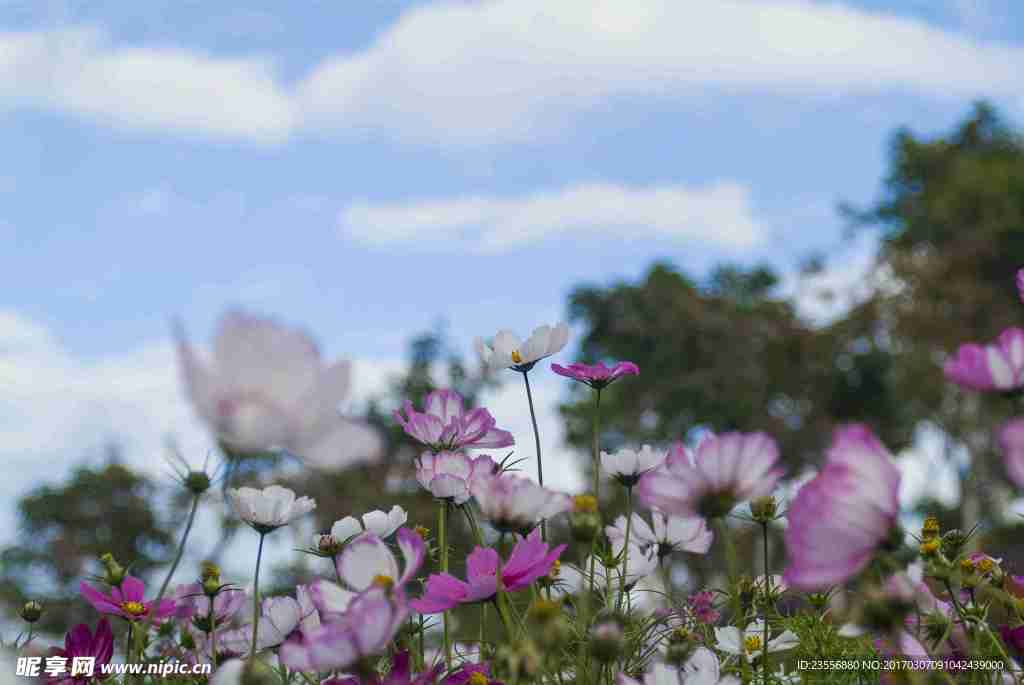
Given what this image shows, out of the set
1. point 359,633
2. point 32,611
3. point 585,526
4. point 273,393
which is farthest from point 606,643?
point 32,611

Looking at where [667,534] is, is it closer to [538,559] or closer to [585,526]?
[538,559]

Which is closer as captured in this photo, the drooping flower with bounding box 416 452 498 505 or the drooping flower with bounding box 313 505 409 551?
the drooping flower with bounding box 416 452 498 505

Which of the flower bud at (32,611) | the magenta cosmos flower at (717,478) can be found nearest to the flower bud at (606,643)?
the magenta cosmos flower at (717,478)

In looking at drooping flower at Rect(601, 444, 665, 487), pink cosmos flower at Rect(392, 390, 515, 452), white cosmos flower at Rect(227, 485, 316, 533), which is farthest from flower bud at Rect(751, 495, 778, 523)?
white cosmos flower at Rect(227, 485, 316, 533)

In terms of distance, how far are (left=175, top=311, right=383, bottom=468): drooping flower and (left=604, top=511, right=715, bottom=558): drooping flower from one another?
85 cm

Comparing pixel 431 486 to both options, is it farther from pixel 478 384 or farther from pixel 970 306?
pixel 970 306

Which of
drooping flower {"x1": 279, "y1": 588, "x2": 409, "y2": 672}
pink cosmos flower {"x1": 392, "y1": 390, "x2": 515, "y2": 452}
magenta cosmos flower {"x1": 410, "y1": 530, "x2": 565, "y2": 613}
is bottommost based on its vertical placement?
drooping flower {"x1": 279, "y1": 588, "x2": 409, "y2": 672}

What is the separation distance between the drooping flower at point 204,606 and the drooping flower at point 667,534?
1.66 ft

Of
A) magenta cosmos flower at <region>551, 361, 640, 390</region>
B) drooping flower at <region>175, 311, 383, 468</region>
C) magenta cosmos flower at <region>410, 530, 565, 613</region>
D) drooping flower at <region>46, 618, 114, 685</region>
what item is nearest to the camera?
drooping flower at <region>175, 311, 383, 468</region>

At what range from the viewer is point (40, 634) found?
170 centimetres

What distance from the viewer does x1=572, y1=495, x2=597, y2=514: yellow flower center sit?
959mm

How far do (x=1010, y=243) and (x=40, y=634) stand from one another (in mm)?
19896

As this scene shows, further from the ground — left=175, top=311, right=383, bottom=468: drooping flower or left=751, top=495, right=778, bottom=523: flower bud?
left=175, top=311, right=383, bottom=468: drooping flower

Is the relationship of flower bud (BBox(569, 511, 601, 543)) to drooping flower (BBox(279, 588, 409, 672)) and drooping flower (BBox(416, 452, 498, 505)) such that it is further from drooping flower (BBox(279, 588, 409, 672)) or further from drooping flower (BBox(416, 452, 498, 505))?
drooping flower (BBox(416, 452, 498, 505))
